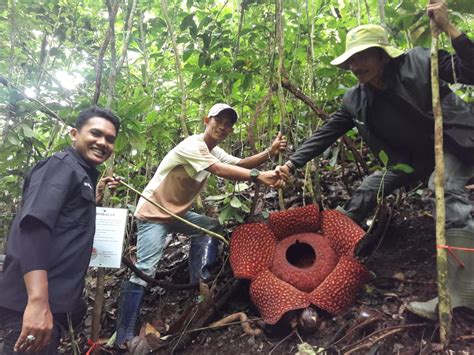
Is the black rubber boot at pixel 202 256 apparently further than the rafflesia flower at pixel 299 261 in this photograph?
Yes

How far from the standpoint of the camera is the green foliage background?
316 centimetres

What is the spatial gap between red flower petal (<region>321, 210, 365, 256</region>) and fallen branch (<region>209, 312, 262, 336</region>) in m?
0.77

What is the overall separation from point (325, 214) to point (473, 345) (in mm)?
1181

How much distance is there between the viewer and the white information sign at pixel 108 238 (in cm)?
261

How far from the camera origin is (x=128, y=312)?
3184mm

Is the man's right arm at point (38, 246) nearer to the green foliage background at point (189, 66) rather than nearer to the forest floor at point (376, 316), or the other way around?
the green foliage background at point (189, 66)

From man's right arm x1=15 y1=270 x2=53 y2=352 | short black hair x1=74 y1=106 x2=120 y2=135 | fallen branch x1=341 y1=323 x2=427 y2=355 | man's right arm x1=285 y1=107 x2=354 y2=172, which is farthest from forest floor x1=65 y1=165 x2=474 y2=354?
short black hair x1=74 y1=106 x2=120 y2=135

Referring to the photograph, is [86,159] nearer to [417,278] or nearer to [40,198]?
[40,198]

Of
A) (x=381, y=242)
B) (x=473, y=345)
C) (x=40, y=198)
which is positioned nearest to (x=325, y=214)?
(x=381, y=242)

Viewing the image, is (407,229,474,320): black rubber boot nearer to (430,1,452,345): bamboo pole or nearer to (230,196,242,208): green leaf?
(430,1,452,345): bamboo pole

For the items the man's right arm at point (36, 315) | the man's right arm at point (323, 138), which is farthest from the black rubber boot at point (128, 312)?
the man's right arm at point (323, 138)

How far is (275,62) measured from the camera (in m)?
3.68

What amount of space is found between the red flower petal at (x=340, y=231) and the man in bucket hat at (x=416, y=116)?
0.37 m

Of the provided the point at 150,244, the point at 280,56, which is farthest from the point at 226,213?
the point at 280,56
